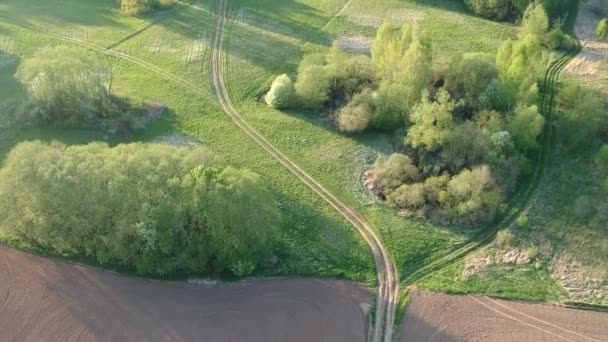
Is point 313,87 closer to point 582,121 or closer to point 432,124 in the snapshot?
point 432,124

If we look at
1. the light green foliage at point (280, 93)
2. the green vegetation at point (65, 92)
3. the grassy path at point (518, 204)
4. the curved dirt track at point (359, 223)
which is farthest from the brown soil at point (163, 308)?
the light green foliage at point (280, 93)

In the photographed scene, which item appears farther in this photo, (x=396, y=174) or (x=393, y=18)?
(x=393, y=18)

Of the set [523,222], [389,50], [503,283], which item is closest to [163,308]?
[503,283]

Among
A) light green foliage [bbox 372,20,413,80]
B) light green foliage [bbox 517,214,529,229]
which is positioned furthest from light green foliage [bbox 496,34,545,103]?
light green foliage [bbox 517,214,529,229]

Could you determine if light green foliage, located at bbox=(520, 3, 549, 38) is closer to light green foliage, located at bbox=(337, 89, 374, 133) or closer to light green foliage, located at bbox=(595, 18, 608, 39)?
light green foliage, located at bbox=(595, 18, 608, 39)

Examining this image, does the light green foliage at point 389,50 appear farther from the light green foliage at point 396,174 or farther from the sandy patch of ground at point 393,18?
the sandy patch of ground at point 393,18

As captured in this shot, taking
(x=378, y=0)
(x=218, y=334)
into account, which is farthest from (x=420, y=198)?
(x=378, y=0)
